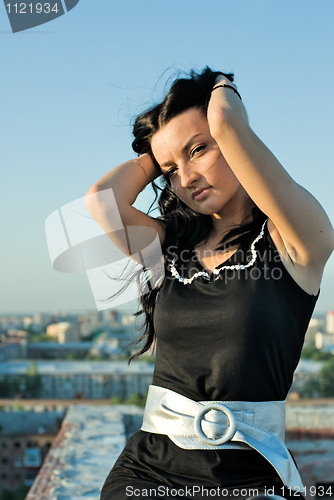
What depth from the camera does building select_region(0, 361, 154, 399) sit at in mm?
25672

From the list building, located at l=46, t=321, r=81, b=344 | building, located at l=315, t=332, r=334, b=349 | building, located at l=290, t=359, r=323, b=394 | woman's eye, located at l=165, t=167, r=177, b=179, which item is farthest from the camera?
building, located at l=46, t=321, r=81, b=344

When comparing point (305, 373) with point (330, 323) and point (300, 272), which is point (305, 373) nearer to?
point (330, 323)

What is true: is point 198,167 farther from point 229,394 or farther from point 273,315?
point 229,394

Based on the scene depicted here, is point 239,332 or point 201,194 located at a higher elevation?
point 201,194

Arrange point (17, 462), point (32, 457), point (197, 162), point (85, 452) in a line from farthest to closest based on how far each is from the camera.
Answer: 1. point (17, 462)
2. point (32, 457)
3. point (85, 452)
4. point (197, 162)

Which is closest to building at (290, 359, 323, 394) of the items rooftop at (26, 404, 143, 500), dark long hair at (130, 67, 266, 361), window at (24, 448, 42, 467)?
window at (24, 448, 42, 467)

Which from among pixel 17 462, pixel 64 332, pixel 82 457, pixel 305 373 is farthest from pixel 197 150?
pixel 64 332

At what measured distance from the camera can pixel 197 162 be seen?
0.96 meters

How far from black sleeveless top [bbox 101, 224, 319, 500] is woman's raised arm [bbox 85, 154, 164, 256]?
9.2 inches

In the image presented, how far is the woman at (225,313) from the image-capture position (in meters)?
0.83

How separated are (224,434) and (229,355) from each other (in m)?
0.13

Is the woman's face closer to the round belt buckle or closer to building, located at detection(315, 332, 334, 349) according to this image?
the round belt buckle

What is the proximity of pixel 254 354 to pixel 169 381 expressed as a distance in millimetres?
183

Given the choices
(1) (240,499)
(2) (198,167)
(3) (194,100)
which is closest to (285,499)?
(1) (240,499)
